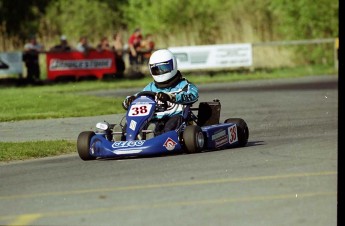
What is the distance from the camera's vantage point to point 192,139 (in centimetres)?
1332

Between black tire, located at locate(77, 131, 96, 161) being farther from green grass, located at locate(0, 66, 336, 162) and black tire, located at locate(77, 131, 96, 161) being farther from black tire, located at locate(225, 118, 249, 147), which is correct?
black tire, located at locate(225, 118, 249, 147)

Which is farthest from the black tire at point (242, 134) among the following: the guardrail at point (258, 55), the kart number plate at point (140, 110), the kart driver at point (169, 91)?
the guardrail at point (258, 55)

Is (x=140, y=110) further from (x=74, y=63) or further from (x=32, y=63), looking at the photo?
(x=32, y=63)

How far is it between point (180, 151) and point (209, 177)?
2.88m

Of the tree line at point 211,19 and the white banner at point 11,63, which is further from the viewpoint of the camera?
the tree line at point 211,19

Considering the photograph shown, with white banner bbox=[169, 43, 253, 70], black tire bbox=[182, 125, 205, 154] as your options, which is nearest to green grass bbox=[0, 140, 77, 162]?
black tire bbox=[182, 125, 205, 154]

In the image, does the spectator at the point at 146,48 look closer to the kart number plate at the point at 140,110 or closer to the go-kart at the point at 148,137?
the go-kart at the point at 148,137

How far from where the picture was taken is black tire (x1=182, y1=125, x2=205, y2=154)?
1333cm

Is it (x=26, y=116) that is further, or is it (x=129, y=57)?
(x=129, y=57)

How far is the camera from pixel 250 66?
1474 inches

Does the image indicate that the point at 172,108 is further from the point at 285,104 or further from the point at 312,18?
the point at 312,18

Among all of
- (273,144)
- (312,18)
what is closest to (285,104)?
(273,144)

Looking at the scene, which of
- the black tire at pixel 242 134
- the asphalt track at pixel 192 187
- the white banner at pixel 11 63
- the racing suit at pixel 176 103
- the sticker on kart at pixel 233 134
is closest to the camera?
the asphalt track at pixel 192 187

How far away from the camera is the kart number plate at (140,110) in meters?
13.7
